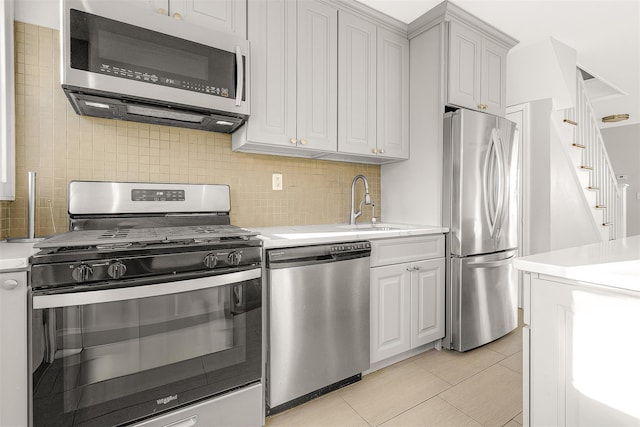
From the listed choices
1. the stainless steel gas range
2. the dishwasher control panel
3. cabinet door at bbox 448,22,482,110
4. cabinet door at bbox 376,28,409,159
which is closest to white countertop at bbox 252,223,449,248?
the dishwasher control panel

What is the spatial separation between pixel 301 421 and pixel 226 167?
153cm

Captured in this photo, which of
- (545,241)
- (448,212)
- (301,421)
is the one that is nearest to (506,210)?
(448,212)

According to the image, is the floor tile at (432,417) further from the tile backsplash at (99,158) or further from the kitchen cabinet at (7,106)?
the kitchen cabinet at (7,106)

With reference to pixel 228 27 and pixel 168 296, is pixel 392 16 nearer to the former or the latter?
pixel 228 27

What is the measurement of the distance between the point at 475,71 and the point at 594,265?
2.08 metres

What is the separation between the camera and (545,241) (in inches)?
122

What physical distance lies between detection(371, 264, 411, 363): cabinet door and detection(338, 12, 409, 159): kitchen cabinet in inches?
35.2

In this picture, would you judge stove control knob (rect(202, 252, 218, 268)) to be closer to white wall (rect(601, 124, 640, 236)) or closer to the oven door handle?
the oven door handle

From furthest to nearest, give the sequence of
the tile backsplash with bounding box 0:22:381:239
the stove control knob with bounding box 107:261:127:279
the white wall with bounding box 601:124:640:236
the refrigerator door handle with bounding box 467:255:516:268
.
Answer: the white wall with bounding box 601:124:640:236, the refrigerator door handle with bounding box 467:255:516:268, the tile backsplash with bounding box 0:22:381:239, the stove control knob with bounding box 107:261:127:279

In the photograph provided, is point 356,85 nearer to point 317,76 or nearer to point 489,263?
point 317,76

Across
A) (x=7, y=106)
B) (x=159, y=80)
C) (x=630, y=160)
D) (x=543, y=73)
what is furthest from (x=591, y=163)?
(x=7, y=106)

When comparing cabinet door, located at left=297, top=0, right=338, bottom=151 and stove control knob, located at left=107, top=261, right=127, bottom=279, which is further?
cabinet door, located at left=297, top=0, right=338, bottom=151

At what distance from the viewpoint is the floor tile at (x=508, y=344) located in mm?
2357

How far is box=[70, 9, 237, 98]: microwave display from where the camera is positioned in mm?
1383
